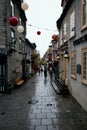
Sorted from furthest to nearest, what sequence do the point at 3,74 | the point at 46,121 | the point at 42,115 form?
the point at 3,74 → the point at 42,115 → the point at 46,121

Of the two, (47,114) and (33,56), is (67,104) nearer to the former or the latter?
(47,114)

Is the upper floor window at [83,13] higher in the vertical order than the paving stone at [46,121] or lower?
higher

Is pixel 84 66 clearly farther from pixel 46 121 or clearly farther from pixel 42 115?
pixel 46 121

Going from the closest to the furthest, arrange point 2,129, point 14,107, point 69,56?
point 2,129 → point 14,107 → point 69,56

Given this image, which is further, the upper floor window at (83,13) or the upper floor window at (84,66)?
the upper floor window at (84,66)

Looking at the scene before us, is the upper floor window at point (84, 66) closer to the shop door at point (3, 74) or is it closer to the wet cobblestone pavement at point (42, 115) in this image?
the wet cobblestone pavement at point (42, 115)

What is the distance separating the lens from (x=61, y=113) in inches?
344

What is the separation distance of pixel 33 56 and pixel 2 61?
893 inches

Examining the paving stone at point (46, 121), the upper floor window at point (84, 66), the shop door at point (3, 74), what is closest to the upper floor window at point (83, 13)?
the upper floor window at point (84, 66)

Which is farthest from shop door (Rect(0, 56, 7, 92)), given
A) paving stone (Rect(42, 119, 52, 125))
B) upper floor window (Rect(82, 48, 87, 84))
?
paving stone (Rect(42, 119, 52, 125))

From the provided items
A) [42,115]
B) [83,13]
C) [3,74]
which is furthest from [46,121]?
[3,74]

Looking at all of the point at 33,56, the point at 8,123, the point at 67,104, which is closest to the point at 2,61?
the point at 67,104

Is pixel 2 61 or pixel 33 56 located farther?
pixel 33 56

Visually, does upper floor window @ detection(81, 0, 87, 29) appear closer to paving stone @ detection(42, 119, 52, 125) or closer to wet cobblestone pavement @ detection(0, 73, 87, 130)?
wet cobblestone pavement @ detection(0, 73, 87, 130)
